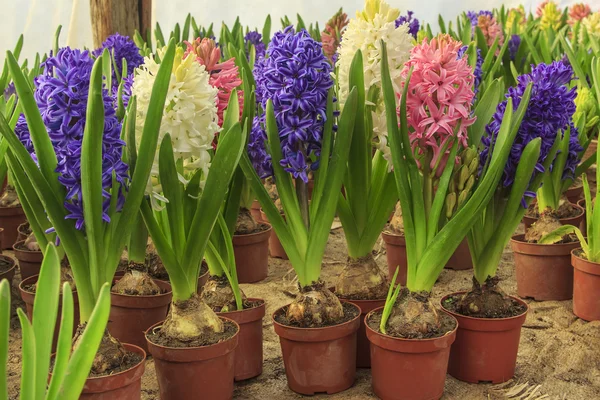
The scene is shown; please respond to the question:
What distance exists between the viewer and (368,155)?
2221 millimetres

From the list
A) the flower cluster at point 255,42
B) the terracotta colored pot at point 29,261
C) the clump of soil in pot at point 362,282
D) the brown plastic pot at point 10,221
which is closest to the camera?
the clump of soil in pot at point 362,282

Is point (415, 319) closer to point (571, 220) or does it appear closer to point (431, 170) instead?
point (431, 170)

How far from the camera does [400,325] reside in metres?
1.93

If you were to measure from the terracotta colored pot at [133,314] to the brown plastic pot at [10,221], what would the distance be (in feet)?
4.19

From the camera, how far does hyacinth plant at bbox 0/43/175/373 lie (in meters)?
1.61

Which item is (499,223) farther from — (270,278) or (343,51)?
(270,278)

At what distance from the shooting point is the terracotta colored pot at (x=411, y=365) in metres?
1.89

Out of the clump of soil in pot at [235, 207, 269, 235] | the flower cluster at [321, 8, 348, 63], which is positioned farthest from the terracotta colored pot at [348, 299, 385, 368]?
the flower cluster at [321, 8, 348, 63]

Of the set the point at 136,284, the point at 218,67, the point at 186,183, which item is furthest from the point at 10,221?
the point at 186,183

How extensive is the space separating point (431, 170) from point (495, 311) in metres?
0.43

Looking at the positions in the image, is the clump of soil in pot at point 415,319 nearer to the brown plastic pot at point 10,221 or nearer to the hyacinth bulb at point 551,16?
the brown plastic pot at point 10,221

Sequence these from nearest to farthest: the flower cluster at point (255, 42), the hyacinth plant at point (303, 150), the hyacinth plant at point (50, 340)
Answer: the hyacinth plant at point (50, 340)
the hyacinth plant at point (303, 150)
the flower cluster at point (255, 42)

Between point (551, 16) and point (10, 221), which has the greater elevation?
point (551, 16)

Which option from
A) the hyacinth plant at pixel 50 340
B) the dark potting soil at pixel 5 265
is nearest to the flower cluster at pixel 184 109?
the hyacinth plant at pixel 50 340
